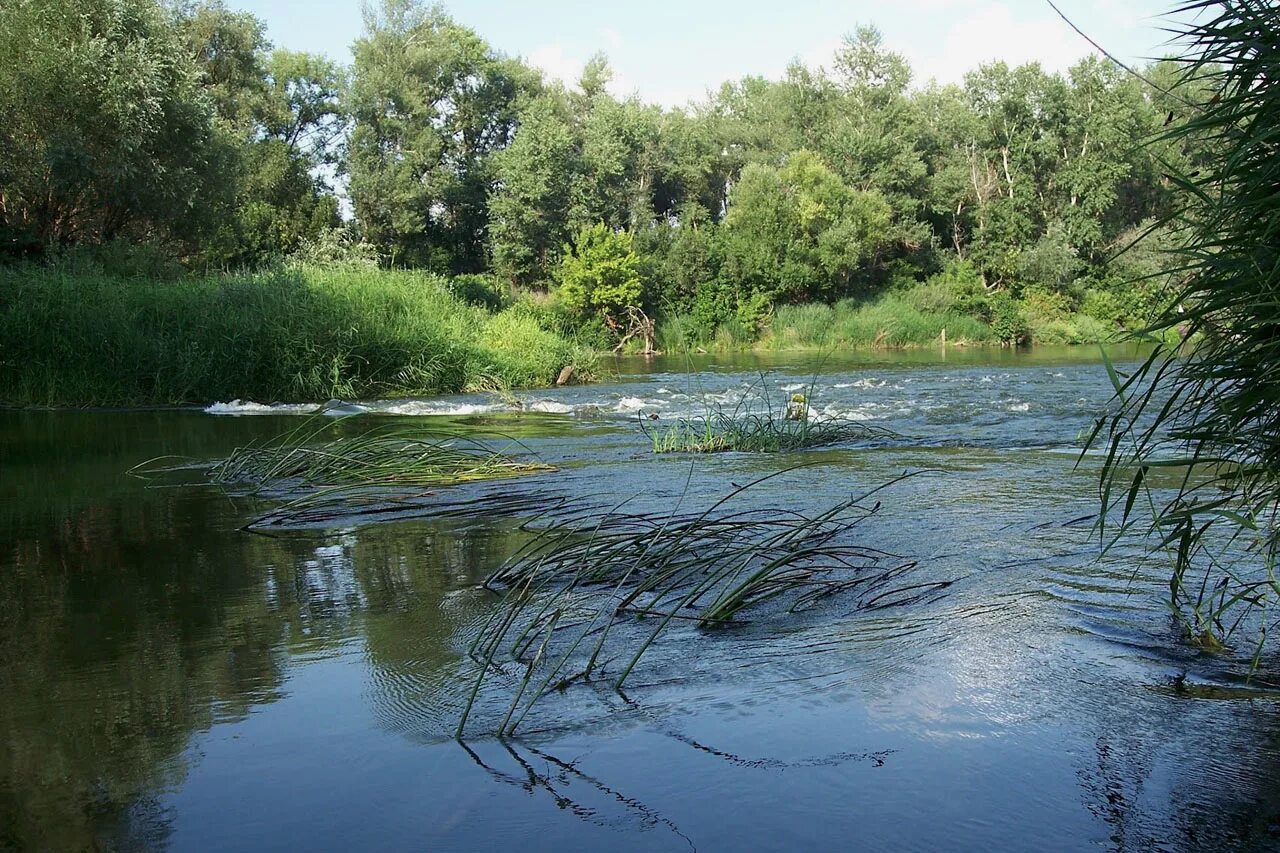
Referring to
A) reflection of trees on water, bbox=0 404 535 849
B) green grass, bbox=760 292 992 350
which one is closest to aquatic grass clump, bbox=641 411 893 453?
reflection of trees on water, bbox=0 404 535 849

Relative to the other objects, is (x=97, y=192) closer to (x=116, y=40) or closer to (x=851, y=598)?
(x=116, y=40)

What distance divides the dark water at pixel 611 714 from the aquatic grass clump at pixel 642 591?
0.15 meters

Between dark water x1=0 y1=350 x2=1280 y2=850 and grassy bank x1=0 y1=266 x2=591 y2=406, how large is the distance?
1183 cm

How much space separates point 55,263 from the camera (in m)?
22.6

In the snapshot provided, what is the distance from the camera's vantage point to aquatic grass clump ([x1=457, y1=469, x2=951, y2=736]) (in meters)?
4.39

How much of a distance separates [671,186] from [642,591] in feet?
164

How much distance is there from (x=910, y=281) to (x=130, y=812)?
46.2 m

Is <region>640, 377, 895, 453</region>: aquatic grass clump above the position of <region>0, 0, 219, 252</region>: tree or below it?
below

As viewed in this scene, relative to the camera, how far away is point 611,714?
3828mm

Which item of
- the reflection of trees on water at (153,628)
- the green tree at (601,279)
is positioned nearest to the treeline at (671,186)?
the green tree at (601,279)

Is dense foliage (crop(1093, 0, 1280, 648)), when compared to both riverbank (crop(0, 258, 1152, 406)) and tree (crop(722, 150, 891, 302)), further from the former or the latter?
tree (crop(722, 150, 891, 302))

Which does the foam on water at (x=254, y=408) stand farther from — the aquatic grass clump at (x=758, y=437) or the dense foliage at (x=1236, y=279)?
the dense foliage at (x=1236, y=279)

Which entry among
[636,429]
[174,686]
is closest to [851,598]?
[174,686]

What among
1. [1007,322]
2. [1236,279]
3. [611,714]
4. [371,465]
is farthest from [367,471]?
[1007,322]
